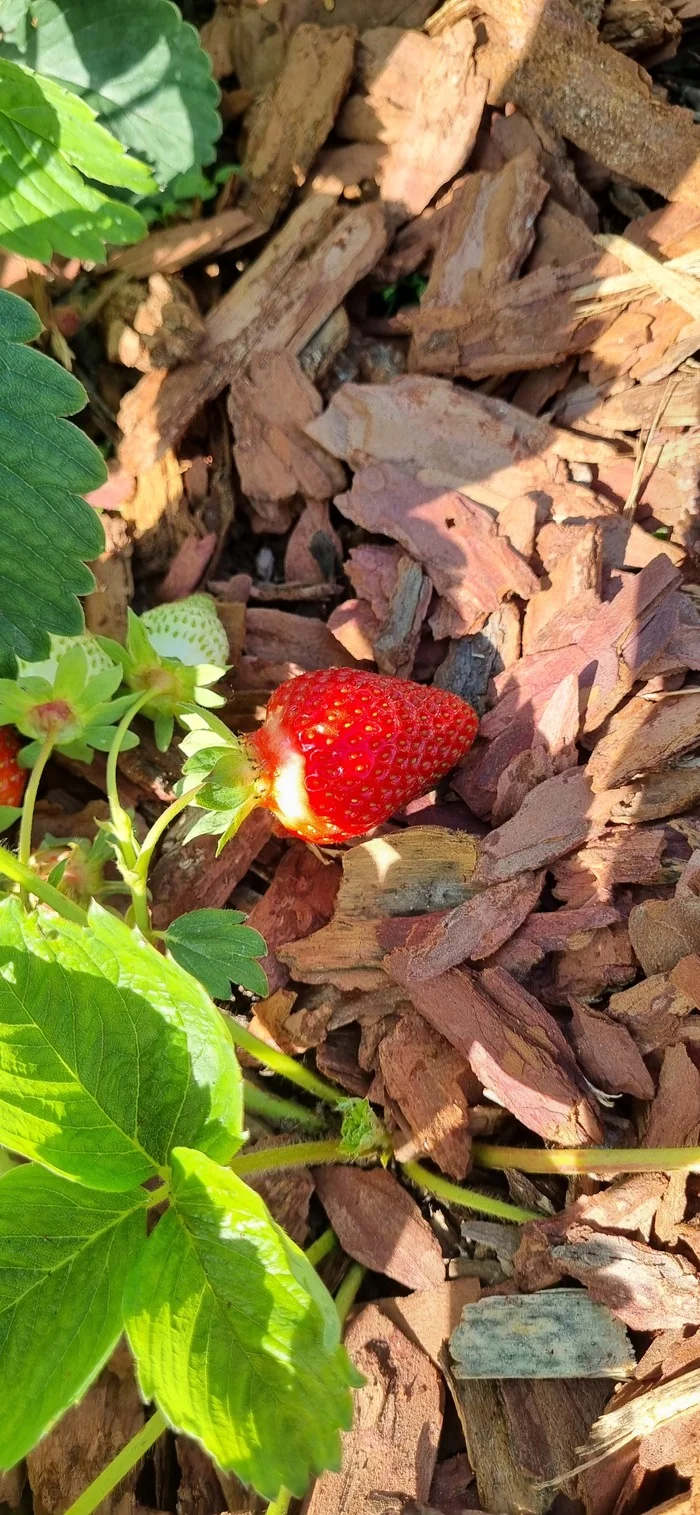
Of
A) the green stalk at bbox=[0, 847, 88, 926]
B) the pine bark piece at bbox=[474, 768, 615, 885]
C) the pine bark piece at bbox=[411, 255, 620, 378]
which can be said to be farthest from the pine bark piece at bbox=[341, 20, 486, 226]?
the green stalk at bbox=[0, 847, 88, 926]

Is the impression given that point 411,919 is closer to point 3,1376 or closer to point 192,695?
point 192,695

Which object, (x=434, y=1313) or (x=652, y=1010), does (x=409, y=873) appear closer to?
(x=652, y=1010)

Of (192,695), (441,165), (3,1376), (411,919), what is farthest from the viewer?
(441,165)

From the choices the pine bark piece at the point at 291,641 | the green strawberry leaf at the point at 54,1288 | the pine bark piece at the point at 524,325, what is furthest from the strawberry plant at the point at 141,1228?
the pine bark piece at the point at 524,325

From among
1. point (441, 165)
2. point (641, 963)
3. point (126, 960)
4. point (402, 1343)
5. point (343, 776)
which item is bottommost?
point (402, 1343)

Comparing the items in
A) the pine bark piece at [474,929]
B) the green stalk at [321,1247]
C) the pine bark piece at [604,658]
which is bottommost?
the green stalk at [321,1247]

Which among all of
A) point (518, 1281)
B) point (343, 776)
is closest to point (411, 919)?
point (343, 776)

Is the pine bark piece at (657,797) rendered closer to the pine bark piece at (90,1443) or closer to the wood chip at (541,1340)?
the wood chip at (541,1340)
